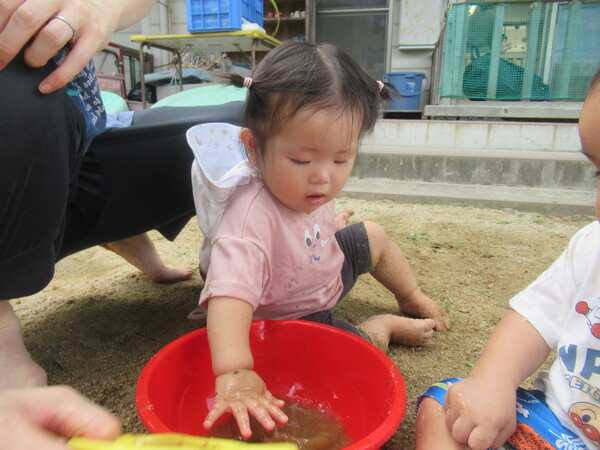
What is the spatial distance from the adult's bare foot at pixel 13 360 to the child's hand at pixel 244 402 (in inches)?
15.7

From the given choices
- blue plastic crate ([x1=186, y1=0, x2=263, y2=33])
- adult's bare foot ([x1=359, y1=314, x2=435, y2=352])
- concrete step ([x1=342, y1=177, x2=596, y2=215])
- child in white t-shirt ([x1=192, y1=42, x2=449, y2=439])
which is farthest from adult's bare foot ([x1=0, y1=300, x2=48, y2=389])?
blue plastic crate ([x1=186, y1=0, x2=263, y2=33])

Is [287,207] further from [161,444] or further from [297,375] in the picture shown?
[161,444]

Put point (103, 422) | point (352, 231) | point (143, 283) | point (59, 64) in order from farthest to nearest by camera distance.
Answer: point (143, 283)
point (352, 231)
point (59, 64)
point (103, 422)

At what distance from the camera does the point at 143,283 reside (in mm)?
1636

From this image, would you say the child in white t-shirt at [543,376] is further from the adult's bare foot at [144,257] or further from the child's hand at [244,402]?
the adult's bare foot at [144,257]

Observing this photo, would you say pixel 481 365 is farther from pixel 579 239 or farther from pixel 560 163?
pixel 560 163

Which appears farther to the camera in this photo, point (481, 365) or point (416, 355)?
point (416, 355)

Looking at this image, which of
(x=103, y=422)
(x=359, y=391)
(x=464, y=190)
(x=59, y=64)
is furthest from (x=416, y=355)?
(x=464, y=190)

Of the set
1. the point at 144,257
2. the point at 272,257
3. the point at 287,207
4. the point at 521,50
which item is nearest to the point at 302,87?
the point at 287,207

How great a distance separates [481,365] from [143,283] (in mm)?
1225

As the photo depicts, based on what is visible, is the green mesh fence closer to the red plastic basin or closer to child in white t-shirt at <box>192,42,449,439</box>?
child in white t-shirt at <box>192,42,449,439</box>

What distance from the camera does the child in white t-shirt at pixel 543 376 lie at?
26.6 inches

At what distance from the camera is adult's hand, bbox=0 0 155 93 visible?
0.71 metres

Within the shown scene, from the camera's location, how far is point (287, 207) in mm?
1078
